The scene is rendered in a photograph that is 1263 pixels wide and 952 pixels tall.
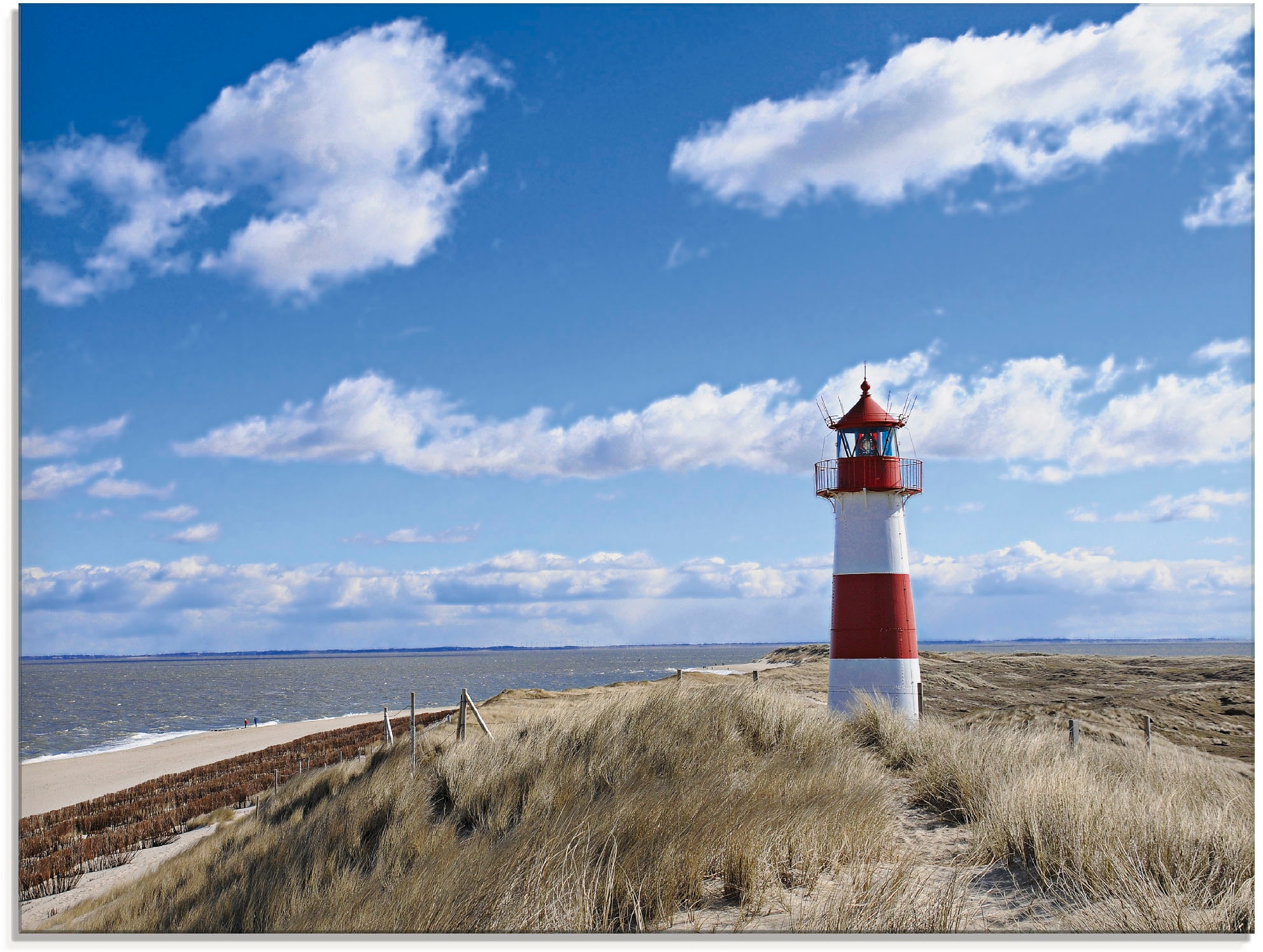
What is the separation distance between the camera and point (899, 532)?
1155 cm

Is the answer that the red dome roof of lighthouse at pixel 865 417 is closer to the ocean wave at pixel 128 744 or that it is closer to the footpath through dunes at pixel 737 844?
the footpath through dunes at pixel 737 844

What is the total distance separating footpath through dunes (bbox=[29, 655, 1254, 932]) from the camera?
4.14 meters

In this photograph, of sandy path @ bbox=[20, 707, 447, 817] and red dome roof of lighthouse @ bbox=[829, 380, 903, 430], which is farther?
sandy path @ bbox=[20, 707, 447, 817]

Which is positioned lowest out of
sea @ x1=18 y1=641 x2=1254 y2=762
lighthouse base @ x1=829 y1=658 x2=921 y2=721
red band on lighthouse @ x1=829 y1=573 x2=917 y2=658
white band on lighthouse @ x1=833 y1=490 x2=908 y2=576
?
sea @ x1=18 y1=641 x2=1254 y2=762

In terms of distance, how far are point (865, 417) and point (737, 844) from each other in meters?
8.43

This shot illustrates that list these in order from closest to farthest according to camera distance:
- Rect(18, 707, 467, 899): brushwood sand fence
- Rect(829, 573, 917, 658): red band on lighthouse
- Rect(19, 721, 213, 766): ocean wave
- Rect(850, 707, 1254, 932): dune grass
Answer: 1. Rect(850, 707, 1254, 932): dune grass
2. Rect(18, 707, 467, 899): brushwood sand fence
3. Rect(829, 573, 917, 658): red band on lighthouse
4. Rect(19, 721, 213, 766): ocean wave

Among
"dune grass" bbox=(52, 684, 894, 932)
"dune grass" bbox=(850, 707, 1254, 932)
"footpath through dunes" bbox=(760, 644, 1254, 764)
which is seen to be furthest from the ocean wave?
"dune grass" bbox=(850, 707, 1254, 932)

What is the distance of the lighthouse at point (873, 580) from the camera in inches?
444

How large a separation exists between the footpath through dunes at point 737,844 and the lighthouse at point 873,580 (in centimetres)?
296

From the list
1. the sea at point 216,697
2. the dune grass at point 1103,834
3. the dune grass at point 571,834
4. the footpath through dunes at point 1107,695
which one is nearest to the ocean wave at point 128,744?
the sea at point 216,697

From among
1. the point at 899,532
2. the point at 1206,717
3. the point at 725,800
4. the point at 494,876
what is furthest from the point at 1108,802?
the point at 1206,717

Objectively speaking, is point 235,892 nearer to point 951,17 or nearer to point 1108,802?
point 1108,802

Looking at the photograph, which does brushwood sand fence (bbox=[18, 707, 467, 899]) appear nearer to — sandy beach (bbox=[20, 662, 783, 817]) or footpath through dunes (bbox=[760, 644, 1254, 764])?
sandy beach (bbox=[20, 662, 783, 817])

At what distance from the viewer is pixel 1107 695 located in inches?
878
